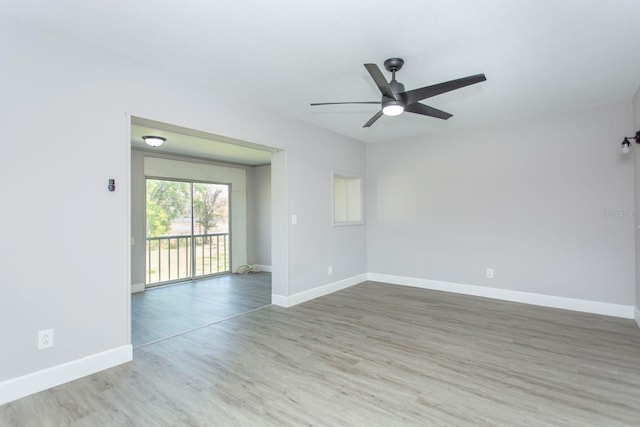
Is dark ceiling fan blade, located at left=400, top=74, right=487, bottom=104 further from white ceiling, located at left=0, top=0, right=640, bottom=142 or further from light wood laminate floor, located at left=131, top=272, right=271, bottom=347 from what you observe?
light wood laminate floor, located at left=131, top=272, right=271, bottom=347

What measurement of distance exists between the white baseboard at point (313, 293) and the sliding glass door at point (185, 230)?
2687 mm

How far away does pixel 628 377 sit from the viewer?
2404mm

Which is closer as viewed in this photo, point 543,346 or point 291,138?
point 543,346

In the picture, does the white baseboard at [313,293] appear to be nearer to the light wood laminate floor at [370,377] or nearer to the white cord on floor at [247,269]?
the light wood laminate floor at [370,377]

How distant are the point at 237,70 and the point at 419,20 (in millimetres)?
1632

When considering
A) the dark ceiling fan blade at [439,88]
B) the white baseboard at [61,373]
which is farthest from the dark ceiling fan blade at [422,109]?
the white baseboard at [61,373]

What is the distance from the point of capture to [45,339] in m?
2.29

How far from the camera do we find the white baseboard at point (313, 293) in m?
4.30

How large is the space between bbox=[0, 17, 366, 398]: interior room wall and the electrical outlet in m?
0.03

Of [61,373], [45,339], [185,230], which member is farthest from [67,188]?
[185,230]

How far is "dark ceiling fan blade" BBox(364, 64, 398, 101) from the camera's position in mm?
2184

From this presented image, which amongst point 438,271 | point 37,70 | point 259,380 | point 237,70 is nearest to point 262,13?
point 237,70

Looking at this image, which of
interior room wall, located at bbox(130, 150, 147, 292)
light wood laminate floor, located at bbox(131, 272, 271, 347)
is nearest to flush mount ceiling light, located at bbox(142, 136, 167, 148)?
interior room wall, located at bbox(130, 150, 147, 292)

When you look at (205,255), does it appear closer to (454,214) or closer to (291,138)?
(291,138)
